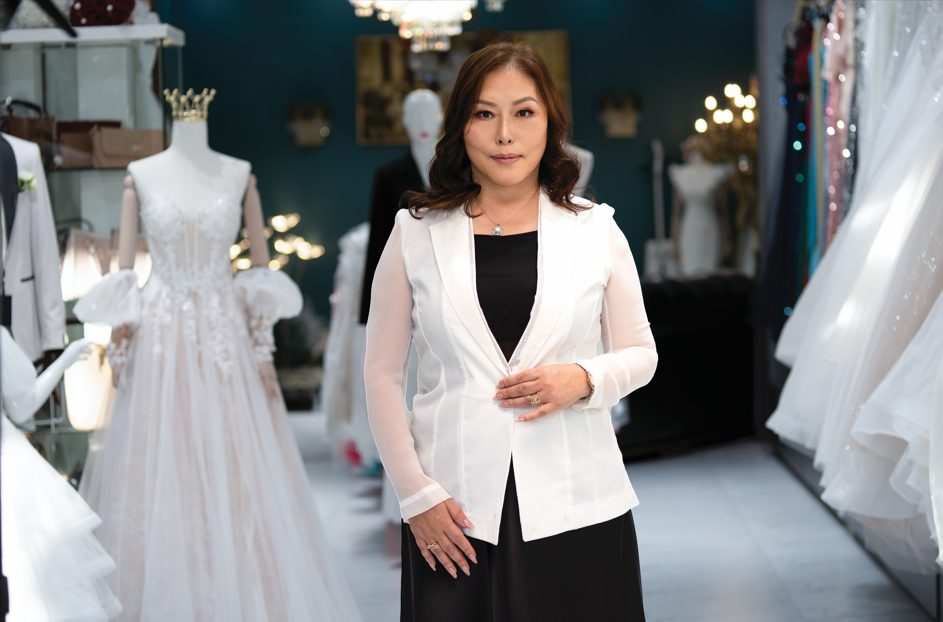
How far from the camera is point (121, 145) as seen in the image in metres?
3.96

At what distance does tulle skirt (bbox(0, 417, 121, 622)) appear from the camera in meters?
2.66

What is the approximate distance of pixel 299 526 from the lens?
3730mm

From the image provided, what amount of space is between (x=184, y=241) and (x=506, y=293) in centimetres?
193

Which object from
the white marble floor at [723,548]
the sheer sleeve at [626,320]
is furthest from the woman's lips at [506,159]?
the white marble floor at [723,548]

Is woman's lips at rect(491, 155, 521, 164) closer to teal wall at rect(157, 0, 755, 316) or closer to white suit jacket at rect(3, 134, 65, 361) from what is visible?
white suit jacket at rect(3, 134, 65, 361)

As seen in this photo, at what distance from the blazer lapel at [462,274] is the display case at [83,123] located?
193cm

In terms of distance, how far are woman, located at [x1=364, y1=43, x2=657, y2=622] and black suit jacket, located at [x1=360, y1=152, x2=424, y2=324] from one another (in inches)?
99.1

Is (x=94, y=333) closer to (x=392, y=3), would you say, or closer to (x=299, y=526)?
(x=299, y=526)

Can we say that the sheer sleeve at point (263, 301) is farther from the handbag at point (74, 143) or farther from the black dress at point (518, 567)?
the black dress at point (518, 567)

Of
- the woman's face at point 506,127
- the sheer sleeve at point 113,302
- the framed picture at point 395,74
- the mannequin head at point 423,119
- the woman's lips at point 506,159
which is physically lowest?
the sheer sleeve at point 113,302

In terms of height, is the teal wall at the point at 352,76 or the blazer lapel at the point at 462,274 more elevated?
the teal wall at the point at 352,76

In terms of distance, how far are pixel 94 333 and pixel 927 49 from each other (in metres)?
2.72

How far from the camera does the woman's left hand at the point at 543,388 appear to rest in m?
1.92

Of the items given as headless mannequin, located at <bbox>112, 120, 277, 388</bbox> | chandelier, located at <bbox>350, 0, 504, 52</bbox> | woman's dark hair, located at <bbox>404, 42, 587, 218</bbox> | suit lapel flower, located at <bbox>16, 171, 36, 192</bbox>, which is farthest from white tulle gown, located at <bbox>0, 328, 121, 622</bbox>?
chandelier, located at <bbox>350, 0, 504, 52</bbox>
